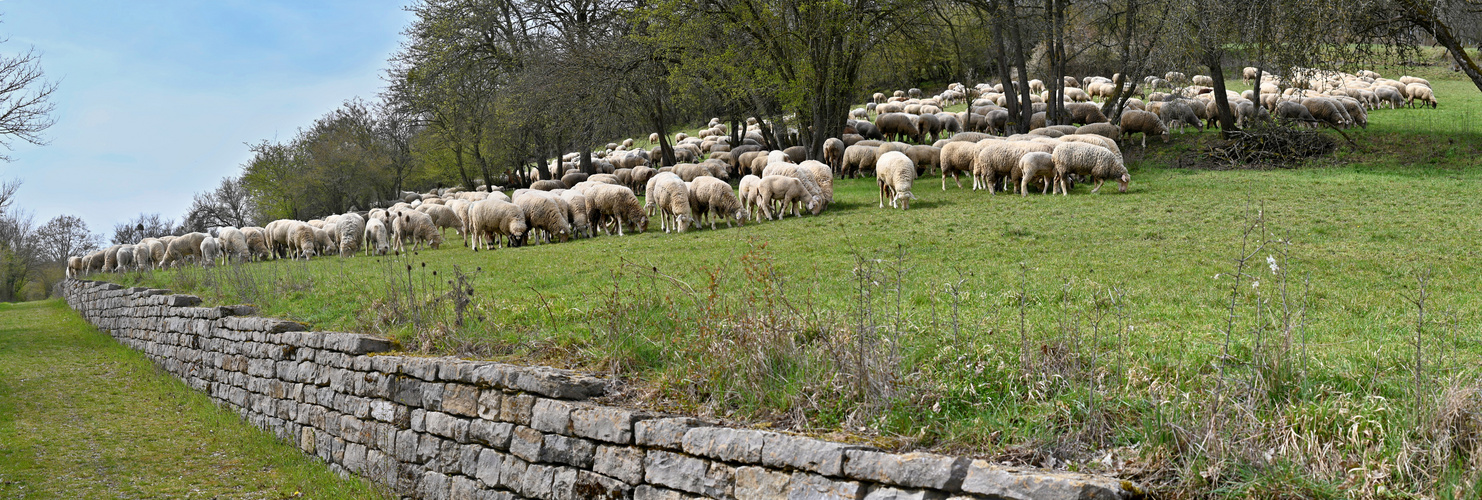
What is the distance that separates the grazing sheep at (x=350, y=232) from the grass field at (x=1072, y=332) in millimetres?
12971

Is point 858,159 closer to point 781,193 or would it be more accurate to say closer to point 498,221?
point 781,193

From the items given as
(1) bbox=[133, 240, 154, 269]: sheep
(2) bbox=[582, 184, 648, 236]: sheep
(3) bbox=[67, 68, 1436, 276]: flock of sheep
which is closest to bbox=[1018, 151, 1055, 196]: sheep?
(3) bbox=[67, 68, 1436, 276]: flock of sheep

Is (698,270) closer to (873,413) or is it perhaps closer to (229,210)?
(873,413)

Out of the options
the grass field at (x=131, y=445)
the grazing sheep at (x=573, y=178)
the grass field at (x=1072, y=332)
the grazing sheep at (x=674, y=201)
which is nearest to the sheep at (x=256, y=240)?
the grazing sheep at (x=573, y=178)

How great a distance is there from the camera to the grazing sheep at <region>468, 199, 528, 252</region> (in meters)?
22.4

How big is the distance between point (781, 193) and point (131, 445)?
12793mm

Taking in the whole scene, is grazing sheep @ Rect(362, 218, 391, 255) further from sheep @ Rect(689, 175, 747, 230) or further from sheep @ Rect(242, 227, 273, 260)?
sheep @ Rect(689, 175, 747, 230)

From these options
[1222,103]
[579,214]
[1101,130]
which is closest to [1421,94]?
[1222,103]

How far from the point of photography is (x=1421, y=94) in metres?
37.5

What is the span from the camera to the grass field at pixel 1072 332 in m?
4.11

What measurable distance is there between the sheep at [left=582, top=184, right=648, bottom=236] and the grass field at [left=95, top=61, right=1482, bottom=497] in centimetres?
601

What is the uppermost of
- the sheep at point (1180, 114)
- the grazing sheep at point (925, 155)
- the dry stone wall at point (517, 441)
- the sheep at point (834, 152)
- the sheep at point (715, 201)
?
the sheep at point (1180, 114)

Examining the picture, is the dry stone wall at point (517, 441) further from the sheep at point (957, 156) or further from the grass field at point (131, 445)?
the sheep at point (957, 156)

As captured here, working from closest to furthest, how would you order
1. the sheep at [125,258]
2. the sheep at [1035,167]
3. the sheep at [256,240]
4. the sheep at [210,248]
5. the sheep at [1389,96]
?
the sheep at [1035,167] < the sheep at [210,248] < the sheep at [256,240] < the sheep at [125,258] < the sheep at [1389,96]
